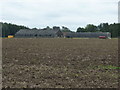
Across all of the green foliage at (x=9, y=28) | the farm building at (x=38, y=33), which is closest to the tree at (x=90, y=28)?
the farm building at (x=38, y=33)

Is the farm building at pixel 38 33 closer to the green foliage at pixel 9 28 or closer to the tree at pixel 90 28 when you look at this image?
the green foliage at pixel 9 28

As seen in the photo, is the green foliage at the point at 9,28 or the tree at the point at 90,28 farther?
the tree at the point at 90,28

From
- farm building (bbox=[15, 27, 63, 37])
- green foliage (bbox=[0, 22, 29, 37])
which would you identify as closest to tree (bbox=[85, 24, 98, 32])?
farm building (bbox=[15, 27, 63, 37])

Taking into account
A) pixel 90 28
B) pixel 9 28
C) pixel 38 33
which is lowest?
pixel 38 33

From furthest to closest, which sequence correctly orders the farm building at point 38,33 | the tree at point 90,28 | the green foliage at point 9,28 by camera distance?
the tree at point 90,28
the green foliage at point 9,28
the farm building at point 38,33

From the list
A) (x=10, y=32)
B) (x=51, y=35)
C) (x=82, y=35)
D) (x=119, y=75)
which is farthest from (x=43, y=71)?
(x=10, y=32)

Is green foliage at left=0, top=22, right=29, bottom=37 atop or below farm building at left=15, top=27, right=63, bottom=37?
atop

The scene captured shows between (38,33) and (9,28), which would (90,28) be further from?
(9,28)

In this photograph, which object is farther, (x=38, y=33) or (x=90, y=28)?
(x=90, y=28)

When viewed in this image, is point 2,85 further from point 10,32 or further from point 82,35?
point 10,32

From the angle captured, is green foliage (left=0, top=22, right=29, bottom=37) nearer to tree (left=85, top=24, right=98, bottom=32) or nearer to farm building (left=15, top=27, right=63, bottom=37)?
farm building (left=15, top=27, right=63, bottom=37)

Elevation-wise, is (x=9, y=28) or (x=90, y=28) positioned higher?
(x=9, y=28)

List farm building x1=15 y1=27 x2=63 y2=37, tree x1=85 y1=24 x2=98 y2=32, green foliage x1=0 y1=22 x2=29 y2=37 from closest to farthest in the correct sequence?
farm building x1=15 y1=27 x2=63 y2=37, green foliage x1=0 y1=22 x2=29 y2=37, tree x1=85 y1=24 x2=98 y2=32

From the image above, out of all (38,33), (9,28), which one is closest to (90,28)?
(38,33)
